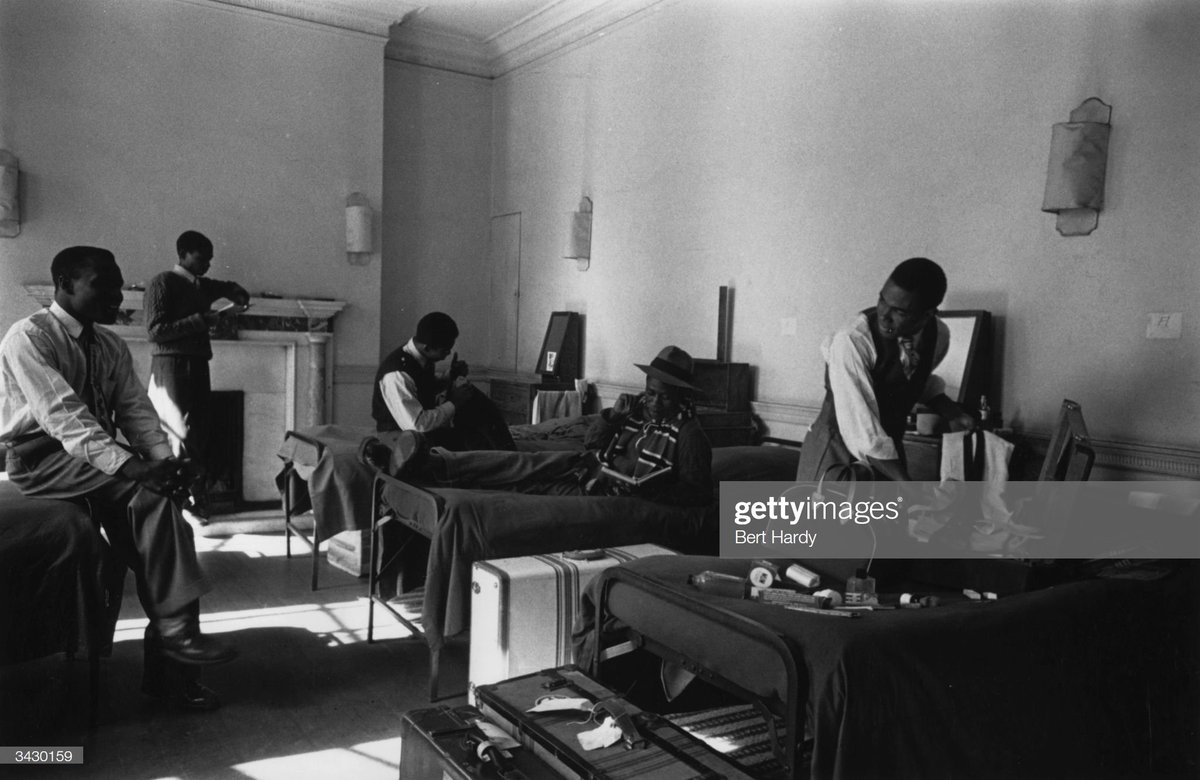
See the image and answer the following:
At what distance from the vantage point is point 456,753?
2170 mm

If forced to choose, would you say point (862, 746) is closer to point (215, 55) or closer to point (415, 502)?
point (415, 502)

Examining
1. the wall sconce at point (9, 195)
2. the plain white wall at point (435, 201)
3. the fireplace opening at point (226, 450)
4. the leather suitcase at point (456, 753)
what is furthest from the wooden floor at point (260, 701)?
the plain white wall at point (435, 201)

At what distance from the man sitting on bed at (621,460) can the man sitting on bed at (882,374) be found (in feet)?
3.09

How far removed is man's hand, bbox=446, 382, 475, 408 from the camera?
5227mm

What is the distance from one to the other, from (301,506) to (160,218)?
337 centimetres

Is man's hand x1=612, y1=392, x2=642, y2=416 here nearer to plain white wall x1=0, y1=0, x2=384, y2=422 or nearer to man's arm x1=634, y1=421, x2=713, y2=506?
man's arm x1=634, y1=421, x2=713, y2=506

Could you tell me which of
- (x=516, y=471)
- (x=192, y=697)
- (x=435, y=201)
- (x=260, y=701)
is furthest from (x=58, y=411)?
(x=435, y=201)

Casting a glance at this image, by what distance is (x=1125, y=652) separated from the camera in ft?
9.29

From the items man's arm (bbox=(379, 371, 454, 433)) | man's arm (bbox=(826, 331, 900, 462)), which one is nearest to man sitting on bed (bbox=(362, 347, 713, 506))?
man's arm (bbox=(379, 371, 454, 433))

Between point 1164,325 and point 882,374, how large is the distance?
5.73ft

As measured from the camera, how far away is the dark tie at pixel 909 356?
336 cm

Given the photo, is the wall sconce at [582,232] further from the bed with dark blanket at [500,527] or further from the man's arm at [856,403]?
the man's arm at [856,403]

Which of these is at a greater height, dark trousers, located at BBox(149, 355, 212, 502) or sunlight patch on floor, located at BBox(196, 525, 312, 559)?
dark trousers, located at BBox(149, 355, 212, 502)

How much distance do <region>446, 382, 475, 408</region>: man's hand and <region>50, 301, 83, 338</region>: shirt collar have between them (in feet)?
6.72
